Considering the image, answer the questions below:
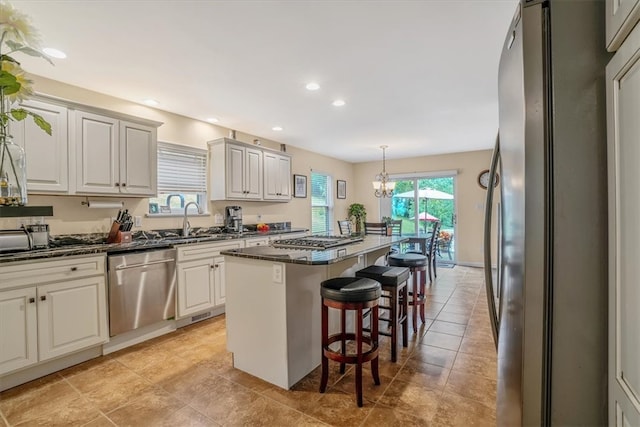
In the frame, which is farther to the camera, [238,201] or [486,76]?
[238,201]

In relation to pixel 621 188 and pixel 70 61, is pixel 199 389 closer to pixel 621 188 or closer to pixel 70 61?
pixel 621 188

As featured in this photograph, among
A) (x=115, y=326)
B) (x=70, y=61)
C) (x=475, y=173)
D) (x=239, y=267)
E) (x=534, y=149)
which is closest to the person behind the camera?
(x=534, y=149)

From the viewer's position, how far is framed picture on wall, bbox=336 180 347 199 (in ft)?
23.4

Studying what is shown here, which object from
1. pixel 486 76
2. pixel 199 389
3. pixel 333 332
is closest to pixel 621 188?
pixel 333 332

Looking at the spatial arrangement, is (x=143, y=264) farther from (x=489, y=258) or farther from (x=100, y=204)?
(x=489, y=258)

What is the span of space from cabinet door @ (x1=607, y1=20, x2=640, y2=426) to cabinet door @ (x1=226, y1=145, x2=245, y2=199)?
3908mm

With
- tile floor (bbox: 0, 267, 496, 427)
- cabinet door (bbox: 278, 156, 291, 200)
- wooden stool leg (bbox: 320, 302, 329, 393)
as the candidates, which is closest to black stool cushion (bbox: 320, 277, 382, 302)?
wooden stool leg (bbox: 320, 302, 329, 393)

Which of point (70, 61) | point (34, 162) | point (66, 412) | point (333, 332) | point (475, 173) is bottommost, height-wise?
point (66, 412)

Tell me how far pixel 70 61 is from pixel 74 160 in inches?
32.9

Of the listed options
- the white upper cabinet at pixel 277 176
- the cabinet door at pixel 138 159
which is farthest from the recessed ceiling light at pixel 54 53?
the white upper cabinet at pixel 277 176

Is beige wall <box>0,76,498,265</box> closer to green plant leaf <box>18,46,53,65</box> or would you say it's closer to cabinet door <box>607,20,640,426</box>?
green plant leaf <box>18,46,53,65</box>

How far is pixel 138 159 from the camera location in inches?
125

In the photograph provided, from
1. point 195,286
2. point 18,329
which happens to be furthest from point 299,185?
point 18,329

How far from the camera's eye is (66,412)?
1.88 meters
